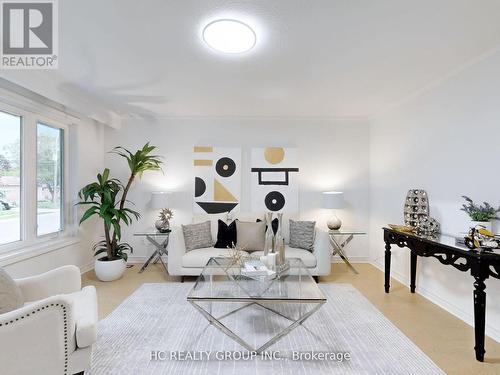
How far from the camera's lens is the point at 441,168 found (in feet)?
9.24

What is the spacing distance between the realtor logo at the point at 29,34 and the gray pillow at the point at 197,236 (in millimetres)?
2343

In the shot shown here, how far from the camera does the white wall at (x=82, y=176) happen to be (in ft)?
10.8

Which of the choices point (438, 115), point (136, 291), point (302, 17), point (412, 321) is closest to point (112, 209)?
point (136, 291)

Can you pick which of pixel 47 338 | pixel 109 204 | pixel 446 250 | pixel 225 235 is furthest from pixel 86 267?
pixel 446 250

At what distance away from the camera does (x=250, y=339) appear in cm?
217

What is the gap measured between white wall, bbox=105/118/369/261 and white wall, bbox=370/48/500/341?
0.65 metres

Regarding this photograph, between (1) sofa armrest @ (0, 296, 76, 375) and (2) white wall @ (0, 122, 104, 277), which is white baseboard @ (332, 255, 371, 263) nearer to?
(1) sofa armrest @ (0, 296, 76, 375)

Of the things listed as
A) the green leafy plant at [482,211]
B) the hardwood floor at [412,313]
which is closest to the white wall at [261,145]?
the hardwood floor at [412,313]

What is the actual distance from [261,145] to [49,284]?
331 centimetres

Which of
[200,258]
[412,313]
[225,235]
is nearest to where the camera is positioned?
[412,313]

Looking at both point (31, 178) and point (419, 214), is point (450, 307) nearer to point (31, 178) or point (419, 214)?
point (419, 214)

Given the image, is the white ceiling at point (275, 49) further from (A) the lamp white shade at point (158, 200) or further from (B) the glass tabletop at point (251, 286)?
(B) the glass tabletop at point (251, 286)

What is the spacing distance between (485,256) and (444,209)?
98cm

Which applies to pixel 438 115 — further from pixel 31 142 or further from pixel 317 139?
pixel 31 142
